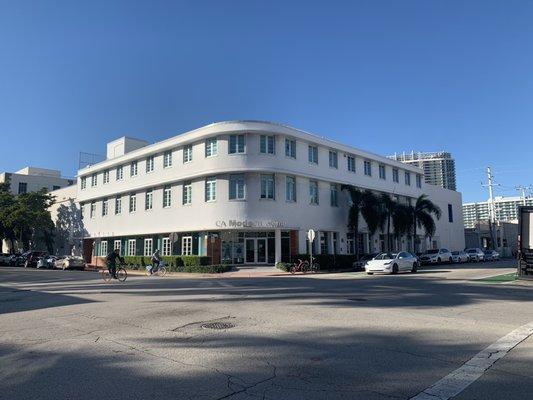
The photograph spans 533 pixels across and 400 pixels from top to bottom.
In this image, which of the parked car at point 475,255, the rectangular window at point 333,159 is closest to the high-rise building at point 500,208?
the parked car at point 475,255

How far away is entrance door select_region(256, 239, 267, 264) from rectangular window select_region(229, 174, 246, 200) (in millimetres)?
4094

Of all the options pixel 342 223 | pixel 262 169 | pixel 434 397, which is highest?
pixel 262 169

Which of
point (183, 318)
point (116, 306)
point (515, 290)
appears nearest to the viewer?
point (183, 318)

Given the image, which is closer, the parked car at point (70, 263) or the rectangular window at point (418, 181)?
the parked car at point (70, 263)

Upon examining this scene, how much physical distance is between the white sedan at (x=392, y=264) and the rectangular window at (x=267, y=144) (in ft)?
40.7

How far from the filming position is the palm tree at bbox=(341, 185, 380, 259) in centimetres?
4247

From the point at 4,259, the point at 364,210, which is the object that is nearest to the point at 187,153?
the point at 364,210

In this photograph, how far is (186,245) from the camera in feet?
132

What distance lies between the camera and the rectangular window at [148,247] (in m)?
44.8

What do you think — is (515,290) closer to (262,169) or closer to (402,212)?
(262,169)

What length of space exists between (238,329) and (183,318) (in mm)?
1914

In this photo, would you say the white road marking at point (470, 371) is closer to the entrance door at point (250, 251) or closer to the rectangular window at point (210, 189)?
the entrance door at point (250, 251)

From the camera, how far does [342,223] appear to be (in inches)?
1727

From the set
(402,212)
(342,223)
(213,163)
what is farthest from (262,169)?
(402,212)
